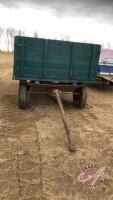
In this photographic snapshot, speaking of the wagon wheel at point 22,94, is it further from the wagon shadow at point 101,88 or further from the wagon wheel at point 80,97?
the wagon shadow at point 101,88

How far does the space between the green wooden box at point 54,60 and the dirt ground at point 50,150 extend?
3.50 feet

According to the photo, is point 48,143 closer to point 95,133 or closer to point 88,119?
point 95,133

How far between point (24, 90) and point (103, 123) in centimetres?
258

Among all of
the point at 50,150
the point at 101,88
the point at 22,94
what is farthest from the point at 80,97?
the point at 101,88

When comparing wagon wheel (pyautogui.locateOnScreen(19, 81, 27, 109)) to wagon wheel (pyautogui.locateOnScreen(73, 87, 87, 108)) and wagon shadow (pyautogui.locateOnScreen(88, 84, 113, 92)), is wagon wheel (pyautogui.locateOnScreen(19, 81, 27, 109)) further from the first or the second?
wagon shadow (pyautogui.locateOnScreen(88, 84, 113, 92))

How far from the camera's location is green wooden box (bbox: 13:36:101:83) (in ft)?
27.6

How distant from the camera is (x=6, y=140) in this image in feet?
21.0

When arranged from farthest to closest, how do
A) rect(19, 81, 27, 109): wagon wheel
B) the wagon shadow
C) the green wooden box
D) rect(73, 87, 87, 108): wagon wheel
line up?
the wagon shadow < rect(73, 87, 87, 108): wagon wheel < rect(19, 81, 27, 109): wagon wheel < the green wooden box

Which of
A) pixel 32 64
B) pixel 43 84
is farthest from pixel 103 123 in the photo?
pixel 32 64

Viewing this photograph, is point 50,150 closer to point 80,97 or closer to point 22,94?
point 22,94

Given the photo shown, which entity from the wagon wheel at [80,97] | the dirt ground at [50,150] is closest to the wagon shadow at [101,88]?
the dirt ground at [50,150]

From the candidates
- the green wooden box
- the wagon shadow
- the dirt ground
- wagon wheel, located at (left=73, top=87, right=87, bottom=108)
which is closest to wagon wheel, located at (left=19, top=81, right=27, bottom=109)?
the dirt ground

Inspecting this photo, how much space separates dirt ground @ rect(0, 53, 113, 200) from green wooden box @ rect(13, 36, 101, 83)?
3.50 ft

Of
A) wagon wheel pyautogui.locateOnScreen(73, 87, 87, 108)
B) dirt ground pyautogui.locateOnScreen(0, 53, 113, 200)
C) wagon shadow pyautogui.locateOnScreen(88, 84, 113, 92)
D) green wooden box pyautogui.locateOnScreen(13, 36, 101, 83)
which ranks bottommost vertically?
wagon shadow pyautogui.locateOnScreen(88, 84, 113, 92)
